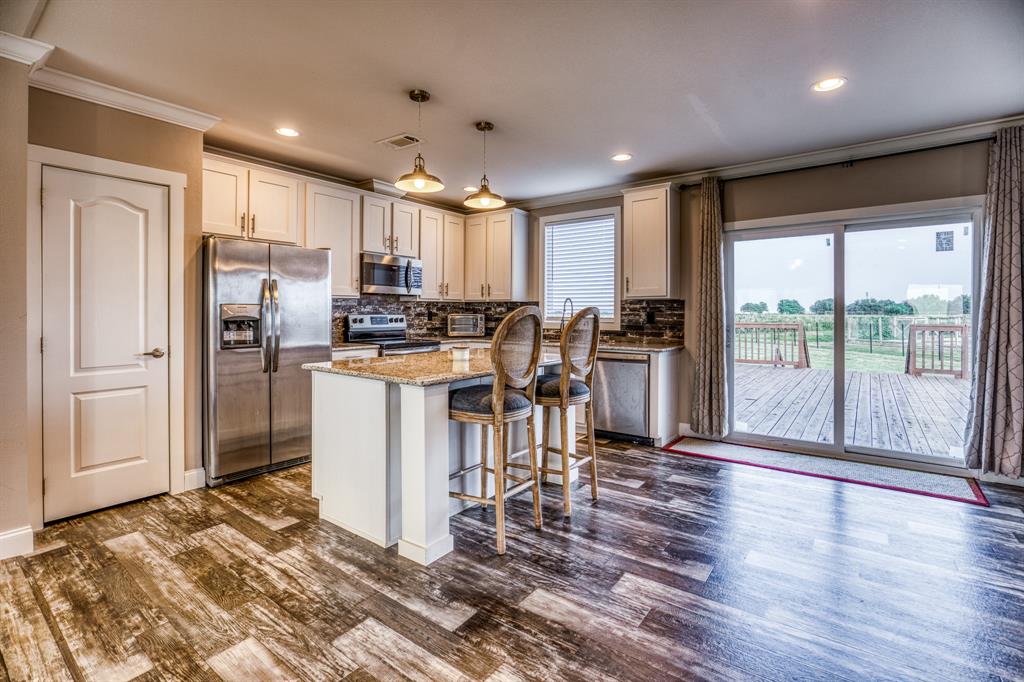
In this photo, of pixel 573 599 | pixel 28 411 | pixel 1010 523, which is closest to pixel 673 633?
pixel 573 599

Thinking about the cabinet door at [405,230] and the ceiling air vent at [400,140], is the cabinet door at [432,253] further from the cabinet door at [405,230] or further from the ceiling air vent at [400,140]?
the ceiling air vent at [400,140]

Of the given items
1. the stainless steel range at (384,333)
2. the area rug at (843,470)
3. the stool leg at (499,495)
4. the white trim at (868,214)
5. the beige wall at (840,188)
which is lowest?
the area rug at (843,470)

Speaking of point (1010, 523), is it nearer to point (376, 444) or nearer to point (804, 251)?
point (804, 251)

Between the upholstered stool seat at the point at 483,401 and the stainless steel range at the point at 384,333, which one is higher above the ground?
the stainless steel range at the point at 384,333

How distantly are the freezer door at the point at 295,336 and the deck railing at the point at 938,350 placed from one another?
480cm

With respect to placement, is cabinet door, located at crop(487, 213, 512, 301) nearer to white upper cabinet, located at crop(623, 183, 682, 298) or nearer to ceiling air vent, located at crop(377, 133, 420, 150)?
white upper cabinet, located at crop(623, 183, 682, 298)

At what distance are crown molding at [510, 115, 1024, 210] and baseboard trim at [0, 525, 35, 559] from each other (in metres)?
5.13

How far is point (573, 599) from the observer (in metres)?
2.11

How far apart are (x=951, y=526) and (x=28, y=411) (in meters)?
5.25

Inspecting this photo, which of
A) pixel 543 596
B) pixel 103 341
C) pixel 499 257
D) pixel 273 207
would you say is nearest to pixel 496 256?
pixel 499 257

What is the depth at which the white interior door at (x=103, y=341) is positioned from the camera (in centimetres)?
286

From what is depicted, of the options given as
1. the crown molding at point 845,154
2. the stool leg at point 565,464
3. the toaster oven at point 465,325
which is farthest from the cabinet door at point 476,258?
the stool leg at point 565,464

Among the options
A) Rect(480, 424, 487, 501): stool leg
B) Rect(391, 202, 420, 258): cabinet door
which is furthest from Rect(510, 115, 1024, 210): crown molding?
Rect(480, 424, 487, 501): stool leg

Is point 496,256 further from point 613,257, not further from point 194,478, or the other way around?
point 194,478
